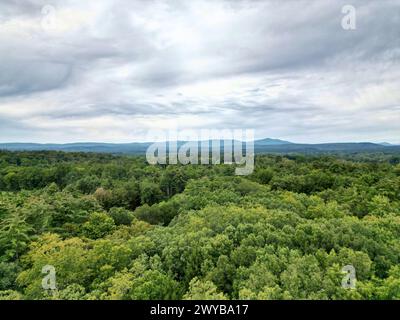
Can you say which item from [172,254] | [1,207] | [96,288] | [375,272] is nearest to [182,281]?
[172,254]

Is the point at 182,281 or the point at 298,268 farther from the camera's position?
the point at 182,281

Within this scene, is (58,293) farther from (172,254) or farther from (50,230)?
(50,230)

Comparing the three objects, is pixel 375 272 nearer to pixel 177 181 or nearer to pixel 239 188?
pixel 239 188

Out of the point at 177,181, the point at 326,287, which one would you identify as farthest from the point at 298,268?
the point at 177,181

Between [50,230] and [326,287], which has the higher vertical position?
[326,287]

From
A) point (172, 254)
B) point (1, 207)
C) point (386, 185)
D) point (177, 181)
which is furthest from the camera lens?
point (177, 181)

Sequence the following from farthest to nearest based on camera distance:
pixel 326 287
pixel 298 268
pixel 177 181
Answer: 1. pixel 177 181
2. pixel 298 268
3. pixel 326 287

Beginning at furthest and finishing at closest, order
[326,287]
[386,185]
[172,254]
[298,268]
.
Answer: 1. [386,185]
2. [172,254]
3. [298,268]
4. [326,287]
